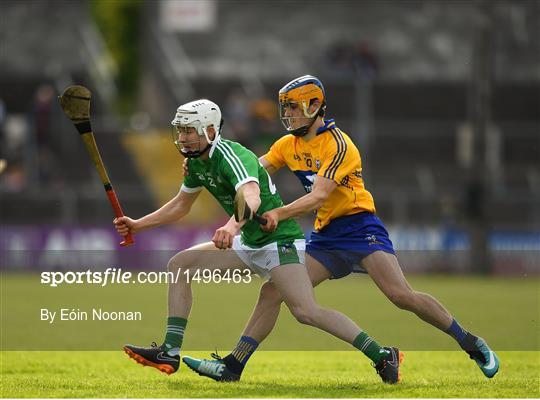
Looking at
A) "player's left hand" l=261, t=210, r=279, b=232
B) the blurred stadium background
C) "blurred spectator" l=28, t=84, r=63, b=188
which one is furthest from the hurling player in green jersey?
"blurred spectator" l=28, t=84, r=63, b=188

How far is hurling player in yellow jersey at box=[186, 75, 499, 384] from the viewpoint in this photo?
31.3ft

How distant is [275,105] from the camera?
28.8 meters

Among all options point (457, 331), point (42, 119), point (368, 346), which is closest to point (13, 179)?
point (42, 119)

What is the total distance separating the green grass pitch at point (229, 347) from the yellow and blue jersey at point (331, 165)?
1126mm

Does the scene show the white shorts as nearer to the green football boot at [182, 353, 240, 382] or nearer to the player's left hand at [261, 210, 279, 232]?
the player's left hand at [261, 210, 279, 232]

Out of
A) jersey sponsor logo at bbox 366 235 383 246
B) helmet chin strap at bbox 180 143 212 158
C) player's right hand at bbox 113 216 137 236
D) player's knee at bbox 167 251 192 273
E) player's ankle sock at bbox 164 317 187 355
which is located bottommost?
player's ankle sock at bbox 164 317 187 355

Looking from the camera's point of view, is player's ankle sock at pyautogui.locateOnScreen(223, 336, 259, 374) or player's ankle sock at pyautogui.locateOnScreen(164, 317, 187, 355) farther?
player's ankle sock at pyautogui.locateOnScreen(223, 336, 259, 374)

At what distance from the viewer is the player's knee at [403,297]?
9.49 meters

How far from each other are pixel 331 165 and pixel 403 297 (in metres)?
1.13

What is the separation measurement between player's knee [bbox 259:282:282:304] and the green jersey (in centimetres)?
48

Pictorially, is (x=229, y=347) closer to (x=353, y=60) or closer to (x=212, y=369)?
(x=212, y=369)

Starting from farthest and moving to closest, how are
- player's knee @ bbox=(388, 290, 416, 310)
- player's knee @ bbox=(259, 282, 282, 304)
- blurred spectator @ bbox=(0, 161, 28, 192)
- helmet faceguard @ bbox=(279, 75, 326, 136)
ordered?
1. blurred spectator @ bbox=(0, 161, 28, 192)
2. player's knee @ bbox=(259, 282, 282, 304)
3. helmet faceguard @ bbox=(279, 75, 326, 136)
4. player's knee @ bbox=(388, 290, 416, 310)

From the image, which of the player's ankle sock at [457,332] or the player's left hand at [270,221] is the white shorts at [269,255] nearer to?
the player's left hand at [270,221]

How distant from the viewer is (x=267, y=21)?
35750 millimetres
